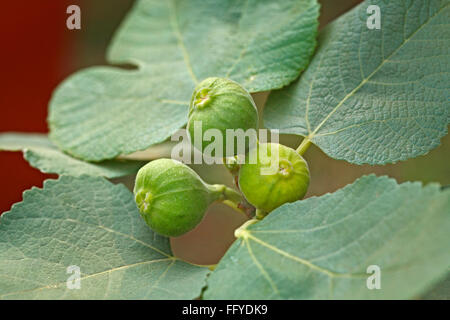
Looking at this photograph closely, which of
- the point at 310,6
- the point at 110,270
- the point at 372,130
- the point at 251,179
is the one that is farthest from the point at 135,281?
the point at 310,6

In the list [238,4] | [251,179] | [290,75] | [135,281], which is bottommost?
[135,281]

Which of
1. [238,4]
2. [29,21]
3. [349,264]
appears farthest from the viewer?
[29,21]

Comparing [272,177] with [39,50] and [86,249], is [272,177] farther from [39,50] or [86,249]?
[39,50]

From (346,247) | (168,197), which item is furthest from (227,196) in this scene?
(346,247)

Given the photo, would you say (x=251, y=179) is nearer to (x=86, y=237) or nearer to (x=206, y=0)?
(x=86, y=237)

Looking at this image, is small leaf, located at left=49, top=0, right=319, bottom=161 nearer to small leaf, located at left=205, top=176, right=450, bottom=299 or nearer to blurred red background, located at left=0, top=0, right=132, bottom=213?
small leaf, located at left=205, top=176, right=450, bottom=299

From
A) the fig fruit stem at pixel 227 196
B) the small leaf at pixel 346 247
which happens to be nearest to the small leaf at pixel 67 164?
the fig fruit stem at pixel 227 196

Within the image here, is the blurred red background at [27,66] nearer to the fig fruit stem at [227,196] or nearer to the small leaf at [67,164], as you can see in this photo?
the small leaf at [67,164]
